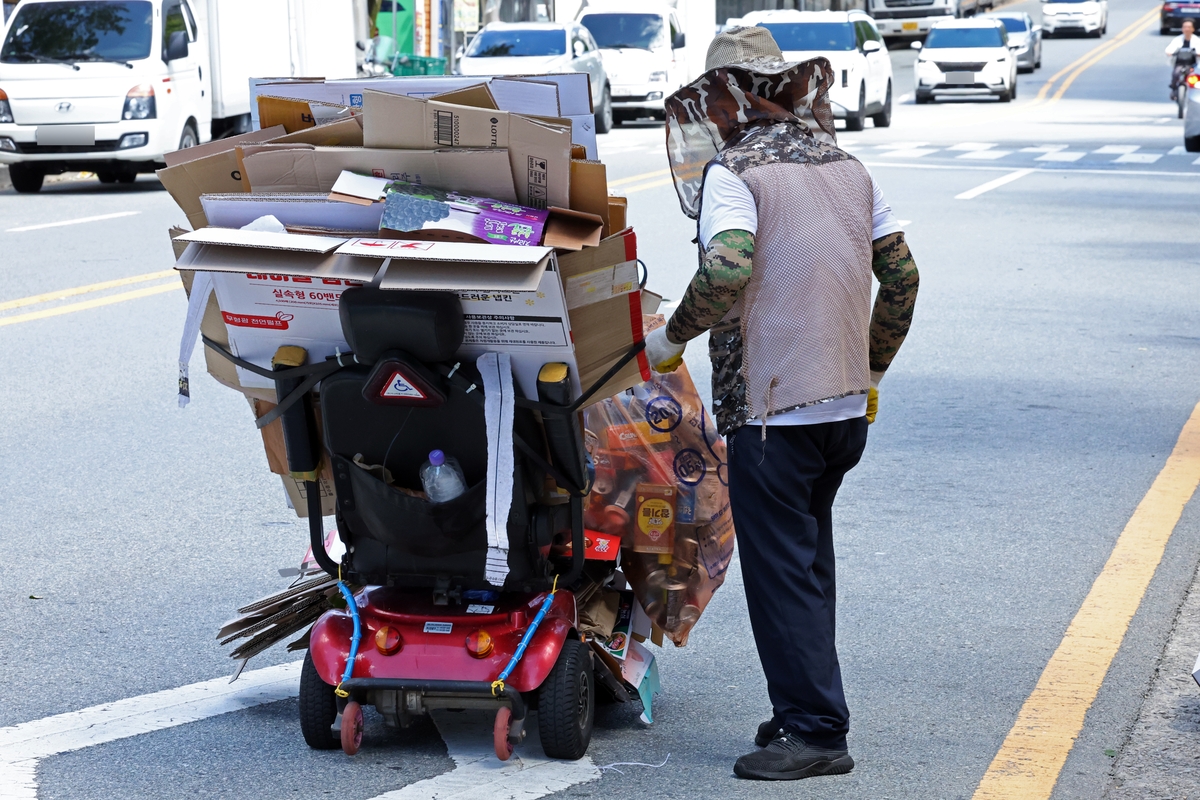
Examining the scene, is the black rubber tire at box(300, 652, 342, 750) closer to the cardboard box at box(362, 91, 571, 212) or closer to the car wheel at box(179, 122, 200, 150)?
the cardboard box at box(362, 91, 571, 212)

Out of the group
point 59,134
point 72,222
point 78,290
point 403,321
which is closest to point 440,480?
point 403,321

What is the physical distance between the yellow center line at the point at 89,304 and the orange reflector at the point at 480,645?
6440 millimetres

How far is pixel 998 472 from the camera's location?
20.8 feet

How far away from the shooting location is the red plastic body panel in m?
3.50

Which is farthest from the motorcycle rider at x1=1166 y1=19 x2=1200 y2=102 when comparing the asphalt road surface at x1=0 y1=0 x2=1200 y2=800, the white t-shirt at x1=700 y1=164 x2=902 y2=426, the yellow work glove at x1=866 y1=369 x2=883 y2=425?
the white t-shirt at x1=700 y1=164 x2=902 y2=426

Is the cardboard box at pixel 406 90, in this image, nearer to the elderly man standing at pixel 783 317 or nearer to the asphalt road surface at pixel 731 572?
the elderly man standing at pixel 783 317

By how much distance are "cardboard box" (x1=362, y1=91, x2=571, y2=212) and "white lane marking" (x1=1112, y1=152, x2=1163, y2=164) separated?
18179 millimetres

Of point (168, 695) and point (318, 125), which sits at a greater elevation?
point (318, 125)

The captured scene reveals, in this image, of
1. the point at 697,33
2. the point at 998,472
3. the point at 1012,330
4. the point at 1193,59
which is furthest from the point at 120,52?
the point at 697,33

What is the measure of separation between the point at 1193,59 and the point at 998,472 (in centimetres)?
2426

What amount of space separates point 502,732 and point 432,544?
17.8 inches

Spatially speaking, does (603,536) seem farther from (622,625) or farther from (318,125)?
(318,125)

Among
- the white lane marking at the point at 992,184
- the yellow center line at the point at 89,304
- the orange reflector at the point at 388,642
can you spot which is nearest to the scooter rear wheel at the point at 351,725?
the orange reflector at the point at 388,642

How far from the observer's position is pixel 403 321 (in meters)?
3.25
